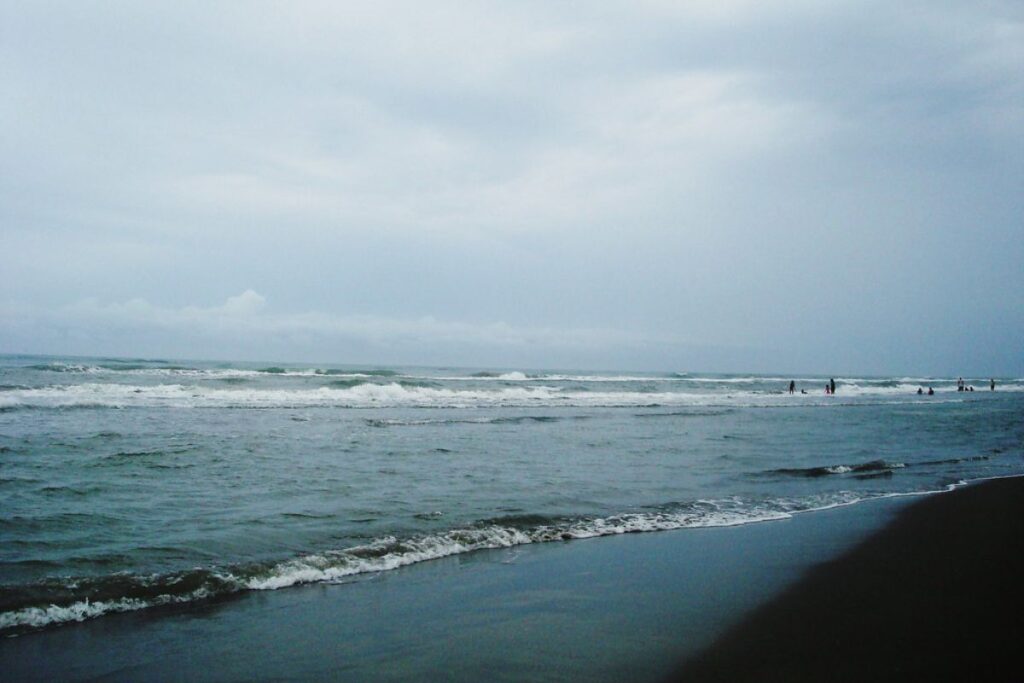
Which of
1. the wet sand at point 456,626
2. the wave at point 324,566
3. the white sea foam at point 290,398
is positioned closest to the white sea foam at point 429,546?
the wave at point 324,566

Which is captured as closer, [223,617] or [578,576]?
[223,617]

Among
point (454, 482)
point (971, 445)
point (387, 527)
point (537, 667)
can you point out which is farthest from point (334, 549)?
point (971, 445)

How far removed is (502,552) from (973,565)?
499 cm

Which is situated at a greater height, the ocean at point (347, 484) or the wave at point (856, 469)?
the ocean at point (347, 484)

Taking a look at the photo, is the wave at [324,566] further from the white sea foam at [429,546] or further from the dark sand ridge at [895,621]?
the dark sand ridge at [895,621]

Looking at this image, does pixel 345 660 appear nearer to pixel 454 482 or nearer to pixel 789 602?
pixel 789 602

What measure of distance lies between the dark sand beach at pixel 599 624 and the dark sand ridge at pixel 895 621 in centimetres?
2

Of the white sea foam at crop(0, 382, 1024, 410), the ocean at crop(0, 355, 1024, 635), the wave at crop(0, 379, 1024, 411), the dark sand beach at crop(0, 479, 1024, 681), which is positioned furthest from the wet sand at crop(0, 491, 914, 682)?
the white sea foam at crop(0, 382, 1024, 410)

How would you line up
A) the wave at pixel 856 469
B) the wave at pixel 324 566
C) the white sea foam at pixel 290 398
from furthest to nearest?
the white sea foam at pixel 290 398, the wave at pixel 856 469, the wave at pixel 324 566

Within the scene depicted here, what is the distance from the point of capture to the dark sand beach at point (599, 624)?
13.1 ft

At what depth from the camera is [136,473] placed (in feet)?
32.8

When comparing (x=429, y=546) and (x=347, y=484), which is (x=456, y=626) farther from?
(x=347, y=484)

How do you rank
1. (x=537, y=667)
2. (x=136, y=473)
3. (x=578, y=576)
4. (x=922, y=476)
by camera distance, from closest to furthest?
1. (x=537, y=667)
2. (x=578, y=576)
3. (x=136, y=473)
4. (x=922, y=476)

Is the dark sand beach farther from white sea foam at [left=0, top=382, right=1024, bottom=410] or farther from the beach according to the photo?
white sea foam at [left=0, top=382, right=1024, bottom=410]
